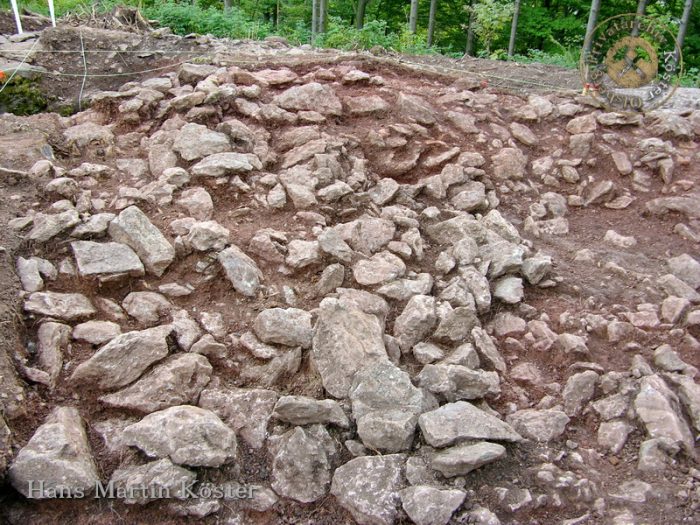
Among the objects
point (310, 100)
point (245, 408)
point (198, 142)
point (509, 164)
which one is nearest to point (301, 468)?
point (245, 408)

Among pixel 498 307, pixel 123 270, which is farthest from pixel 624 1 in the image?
pixel 123 270

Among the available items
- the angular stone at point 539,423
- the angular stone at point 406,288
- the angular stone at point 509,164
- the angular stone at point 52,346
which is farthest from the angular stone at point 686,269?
the angular stone at point 52,346

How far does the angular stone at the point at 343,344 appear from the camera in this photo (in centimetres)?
319

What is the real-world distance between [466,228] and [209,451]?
8.62ft

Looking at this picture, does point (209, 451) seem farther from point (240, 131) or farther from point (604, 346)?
point (240, 131)

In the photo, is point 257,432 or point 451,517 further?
point 257,432

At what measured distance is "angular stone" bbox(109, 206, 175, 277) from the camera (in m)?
3.71

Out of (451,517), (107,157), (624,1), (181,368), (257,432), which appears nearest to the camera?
(451,517)

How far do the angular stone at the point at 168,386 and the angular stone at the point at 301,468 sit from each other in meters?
0.62

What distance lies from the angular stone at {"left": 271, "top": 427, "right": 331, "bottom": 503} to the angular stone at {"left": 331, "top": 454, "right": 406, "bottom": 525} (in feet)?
0.26

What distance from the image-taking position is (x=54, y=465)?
2566mm

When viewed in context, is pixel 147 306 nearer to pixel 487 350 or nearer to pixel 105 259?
pixel 105 259

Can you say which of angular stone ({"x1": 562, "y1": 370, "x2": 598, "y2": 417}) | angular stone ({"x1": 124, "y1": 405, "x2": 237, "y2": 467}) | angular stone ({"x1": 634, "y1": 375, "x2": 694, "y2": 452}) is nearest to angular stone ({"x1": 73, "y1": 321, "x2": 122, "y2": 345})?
angular stone ({"x1": 124, "y1": 405, "x2": 237, "y2": 467})

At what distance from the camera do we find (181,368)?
3141 mm
